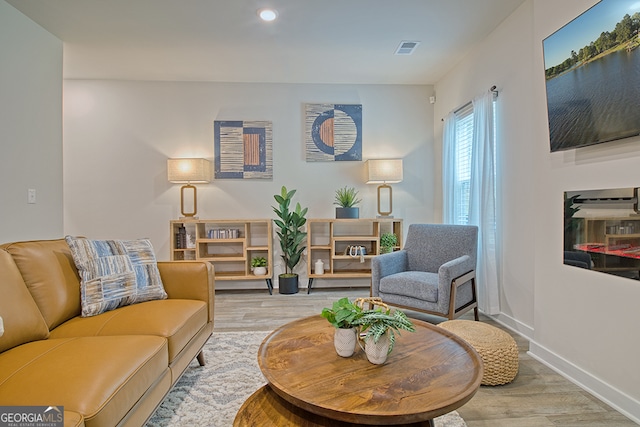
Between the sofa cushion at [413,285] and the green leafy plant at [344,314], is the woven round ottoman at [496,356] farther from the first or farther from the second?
the green leafy plant at [344,314]

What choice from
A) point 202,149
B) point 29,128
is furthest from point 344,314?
point 202,149

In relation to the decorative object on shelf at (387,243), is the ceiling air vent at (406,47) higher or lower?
higher

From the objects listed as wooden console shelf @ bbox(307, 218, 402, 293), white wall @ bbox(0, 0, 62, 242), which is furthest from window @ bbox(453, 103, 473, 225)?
white wall @ bbox(0, 0, 62, 242)

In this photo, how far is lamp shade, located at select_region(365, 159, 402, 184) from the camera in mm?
4117

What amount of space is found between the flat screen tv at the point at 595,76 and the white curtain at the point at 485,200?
2.93ft

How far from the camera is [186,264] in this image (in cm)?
228

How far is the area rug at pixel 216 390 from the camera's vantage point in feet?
5.49

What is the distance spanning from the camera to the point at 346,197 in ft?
13.8

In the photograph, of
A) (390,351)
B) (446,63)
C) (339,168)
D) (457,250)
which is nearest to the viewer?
(390,351)

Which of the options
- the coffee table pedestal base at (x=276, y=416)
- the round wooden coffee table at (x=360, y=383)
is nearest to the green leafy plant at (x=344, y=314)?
the round wooden coffee table at (x=360, y=383)

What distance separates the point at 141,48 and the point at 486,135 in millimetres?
3545

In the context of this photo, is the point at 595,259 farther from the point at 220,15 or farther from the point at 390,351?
the point at 220,15

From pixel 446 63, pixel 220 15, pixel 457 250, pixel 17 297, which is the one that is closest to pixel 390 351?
pixel 17 297

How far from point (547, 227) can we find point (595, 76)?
Result: 0.98 metres
